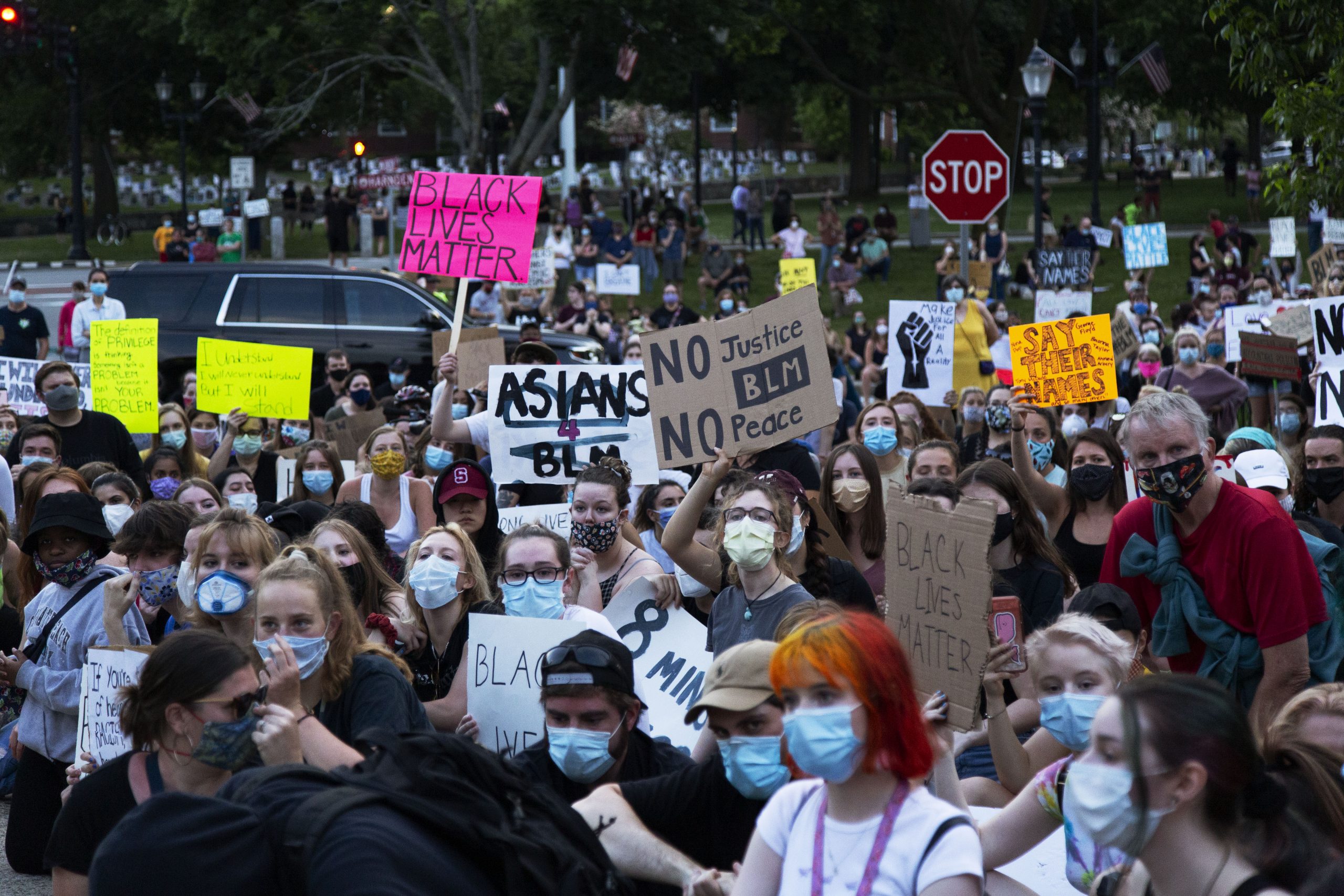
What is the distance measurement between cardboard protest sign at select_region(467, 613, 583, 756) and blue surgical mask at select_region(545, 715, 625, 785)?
1022mm

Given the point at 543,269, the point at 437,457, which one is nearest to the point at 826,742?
the point at 437,457

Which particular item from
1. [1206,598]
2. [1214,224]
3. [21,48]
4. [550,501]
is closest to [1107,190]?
[1214,224]

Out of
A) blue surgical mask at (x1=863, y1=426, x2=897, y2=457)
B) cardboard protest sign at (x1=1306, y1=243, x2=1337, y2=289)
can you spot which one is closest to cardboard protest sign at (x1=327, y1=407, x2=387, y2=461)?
blue surgical mask at (x1=863, y1=426, x2=897, y2=457)

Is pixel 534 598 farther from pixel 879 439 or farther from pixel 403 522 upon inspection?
pixel 879 439

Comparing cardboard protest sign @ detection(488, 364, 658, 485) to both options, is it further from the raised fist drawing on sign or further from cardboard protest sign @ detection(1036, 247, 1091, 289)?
cardboard protest sign @ detection(1036, 247, 1091, 289)

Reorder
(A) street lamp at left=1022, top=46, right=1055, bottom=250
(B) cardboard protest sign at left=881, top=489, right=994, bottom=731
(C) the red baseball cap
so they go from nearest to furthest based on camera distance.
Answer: (B) cardboard protest sign at left=881, top=489, right=994, bottom=731 < (C) the red baseball cap < (A) street lamp at left=1022, top=46, right=1055, bottom=250

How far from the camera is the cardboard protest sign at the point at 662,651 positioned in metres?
5.57

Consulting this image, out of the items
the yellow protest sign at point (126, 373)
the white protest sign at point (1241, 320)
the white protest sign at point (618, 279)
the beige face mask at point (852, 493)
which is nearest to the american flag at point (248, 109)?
the white protest sign at point (618, 279)

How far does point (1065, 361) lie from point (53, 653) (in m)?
6.77

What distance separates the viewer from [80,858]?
3.84 meters

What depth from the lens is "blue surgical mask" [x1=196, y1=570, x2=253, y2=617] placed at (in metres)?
5.13

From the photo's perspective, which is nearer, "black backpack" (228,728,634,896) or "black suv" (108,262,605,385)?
"black backpack" (228,728,634,896)

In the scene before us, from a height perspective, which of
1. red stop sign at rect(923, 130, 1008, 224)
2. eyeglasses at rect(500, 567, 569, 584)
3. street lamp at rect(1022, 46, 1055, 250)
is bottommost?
eyeglasses at rect(500, 567, 569, 584)

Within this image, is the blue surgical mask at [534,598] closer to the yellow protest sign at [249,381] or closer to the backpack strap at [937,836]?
the backpack strap at [937,836]
